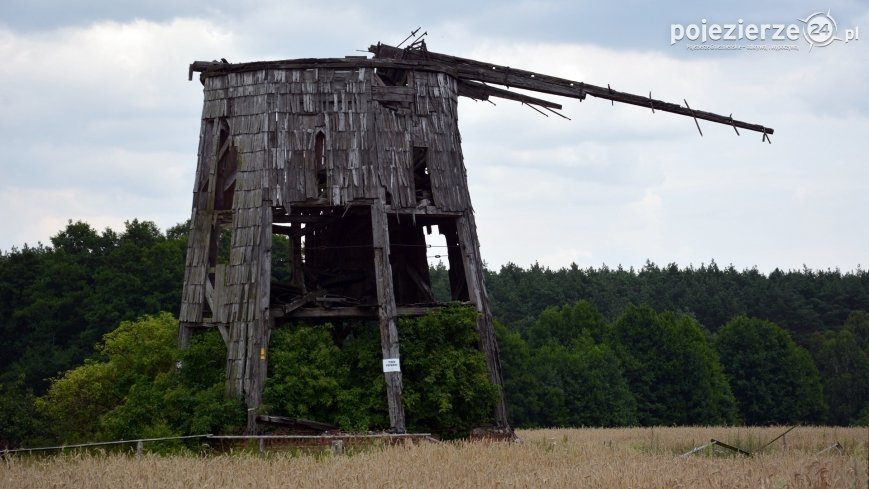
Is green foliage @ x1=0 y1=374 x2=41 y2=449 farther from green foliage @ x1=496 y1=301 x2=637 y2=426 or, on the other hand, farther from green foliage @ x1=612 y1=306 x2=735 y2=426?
green foliage @ x1=612 y1=306 x2=735 y2=426

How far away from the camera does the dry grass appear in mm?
16781

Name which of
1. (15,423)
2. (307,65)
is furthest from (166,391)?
(15,423)

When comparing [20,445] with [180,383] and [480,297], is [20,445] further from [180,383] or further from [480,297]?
[480,297]

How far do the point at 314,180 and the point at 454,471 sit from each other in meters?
13.9

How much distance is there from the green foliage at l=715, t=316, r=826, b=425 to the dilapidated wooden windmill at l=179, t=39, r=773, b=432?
184 ft

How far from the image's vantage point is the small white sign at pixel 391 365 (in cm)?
3011

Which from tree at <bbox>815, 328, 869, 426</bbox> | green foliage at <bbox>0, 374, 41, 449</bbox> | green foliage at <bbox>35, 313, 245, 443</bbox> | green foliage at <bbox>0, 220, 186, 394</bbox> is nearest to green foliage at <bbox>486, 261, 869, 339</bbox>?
tree at <bbox>815, 328, 869, 426</bbox>

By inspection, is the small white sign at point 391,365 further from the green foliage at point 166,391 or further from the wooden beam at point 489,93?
the wooden beam at point 489,93

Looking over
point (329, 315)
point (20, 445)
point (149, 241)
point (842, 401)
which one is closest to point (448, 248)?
point (329, 315)

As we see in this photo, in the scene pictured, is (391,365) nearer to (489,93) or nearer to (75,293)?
(489,93)

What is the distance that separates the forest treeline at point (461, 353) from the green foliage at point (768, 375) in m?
0.13

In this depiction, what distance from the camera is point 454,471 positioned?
19.1m

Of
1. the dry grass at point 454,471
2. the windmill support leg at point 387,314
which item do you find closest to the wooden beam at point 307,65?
the windmill support leg at point 387,314

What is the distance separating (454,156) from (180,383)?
10038 millimetres
